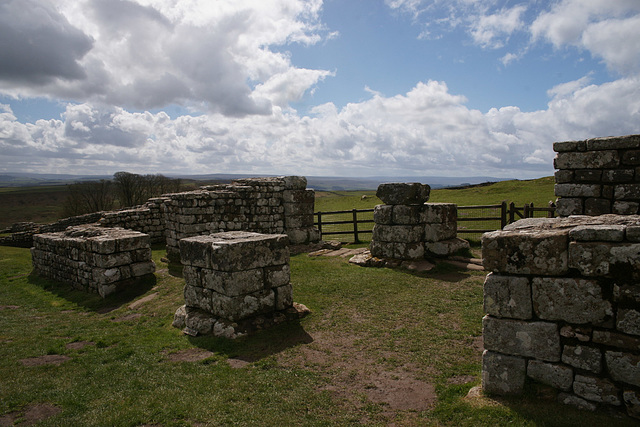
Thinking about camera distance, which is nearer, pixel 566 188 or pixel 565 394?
pixel 565 394

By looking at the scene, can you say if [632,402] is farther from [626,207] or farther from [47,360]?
[47,360]

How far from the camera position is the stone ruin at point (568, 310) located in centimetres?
392

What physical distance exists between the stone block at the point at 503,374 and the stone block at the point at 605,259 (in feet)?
4.33

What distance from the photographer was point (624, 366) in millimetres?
3887

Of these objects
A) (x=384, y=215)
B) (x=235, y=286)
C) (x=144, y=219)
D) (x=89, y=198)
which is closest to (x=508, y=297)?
(x=235, y=286)

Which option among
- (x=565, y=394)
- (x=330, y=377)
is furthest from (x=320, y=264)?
(x=565, y=394)

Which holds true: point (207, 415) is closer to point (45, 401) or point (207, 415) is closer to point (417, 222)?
point (45, 401)

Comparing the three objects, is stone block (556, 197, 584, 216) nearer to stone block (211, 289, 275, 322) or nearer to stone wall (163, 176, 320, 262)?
stone block (211, 289, 275, 322)

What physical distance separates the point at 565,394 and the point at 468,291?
199 inches

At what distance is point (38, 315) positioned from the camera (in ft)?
32.6

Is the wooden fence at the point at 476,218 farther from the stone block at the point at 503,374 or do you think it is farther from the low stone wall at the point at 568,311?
the stone block at the point at 503,374

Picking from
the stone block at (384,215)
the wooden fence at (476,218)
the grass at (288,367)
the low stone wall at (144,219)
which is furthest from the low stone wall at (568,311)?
the low stone wall at (144,219)

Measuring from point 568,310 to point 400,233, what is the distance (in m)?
7.88

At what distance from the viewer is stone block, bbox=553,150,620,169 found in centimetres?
976
